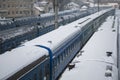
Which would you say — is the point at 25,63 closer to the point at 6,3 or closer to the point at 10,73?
the point at 10,73

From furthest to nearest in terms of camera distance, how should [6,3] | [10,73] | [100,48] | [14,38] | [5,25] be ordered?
[6,3] → [5,25] → [14,38] → [100,48] → [10,73]

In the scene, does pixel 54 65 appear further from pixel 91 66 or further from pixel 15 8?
pixel 15 8

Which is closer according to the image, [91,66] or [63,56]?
[91,66]

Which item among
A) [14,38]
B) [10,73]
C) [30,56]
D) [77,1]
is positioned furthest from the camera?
[77,1]

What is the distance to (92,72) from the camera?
948 cm

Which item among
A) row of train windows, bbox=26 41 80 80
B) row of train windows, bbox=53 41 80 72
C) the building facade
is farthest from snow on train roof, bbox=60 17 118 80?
the building facade

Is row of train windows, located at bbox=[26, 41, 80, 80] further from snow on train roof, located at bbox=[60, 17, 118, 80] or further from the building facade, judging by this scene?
the building facade

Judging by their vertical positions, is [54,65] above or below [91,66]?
below

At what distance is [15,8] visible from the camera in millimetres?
69250

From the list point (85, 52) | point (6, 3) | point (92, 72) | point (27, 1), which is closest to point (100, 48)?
point (85, 52)

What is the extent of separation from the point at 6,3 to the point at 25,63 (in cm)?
6095

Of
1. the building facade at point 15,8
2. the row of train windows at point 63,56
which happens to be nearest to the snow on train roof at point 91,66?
the row of train windows at point 63,56

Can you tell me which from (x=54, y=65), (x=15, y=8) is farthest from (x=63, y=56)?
(x=15, y=8)

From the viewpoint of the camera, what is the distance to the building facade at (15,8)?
220ft
